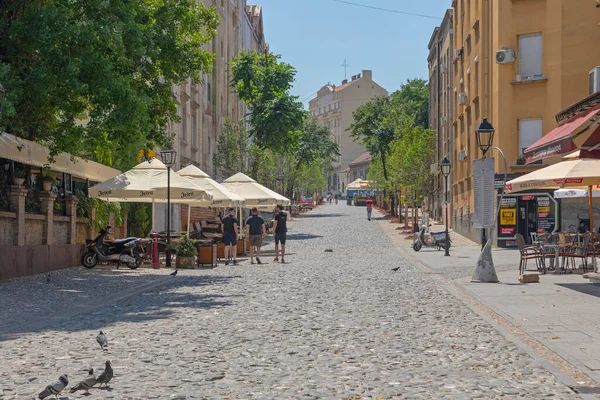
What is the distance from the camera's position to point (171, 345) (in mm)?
9469

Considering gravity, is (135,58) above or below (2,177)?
above

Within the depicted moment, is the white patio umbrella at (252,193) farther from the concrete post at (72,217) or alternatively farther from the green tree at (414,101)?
the green tree at (414,101)

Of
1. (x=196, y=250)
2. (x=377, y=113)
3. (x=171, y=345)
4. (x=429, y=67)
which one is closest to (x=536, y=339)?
(x=171, y=345)

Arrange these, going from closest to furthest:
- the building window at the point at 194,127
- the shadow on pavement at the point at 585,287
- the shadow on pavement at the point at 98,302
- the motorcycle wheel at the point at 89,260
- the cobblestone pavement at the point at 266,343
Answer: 1. the cobblestone pavement at the point at 266,343
2. the shadow on pavement at the point at 98,302
3. the shadow on pavement at the point at 585,287
4. the motorcycle wheel at the point at 89,260
5. the building window at the point at 194,127

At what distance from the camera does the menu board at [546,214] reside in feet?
111

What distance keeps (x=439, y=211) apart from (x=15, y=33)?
4733cm

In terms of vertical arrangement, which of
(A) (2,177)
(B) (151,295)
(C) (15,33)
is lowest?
(B) (151,295)

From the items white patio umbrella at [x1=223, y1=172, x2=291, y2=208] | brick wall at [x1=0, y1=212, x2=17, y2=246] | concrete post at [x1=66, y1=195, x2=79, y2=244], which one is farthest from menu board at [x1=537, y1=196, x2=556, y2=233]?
brick wall at [x1=0, y1=212, x2=17, y2=246]

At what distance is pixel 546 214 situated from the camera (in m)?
34.0

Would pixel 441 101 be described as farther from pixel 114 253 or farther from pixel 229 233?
pixel 114 253

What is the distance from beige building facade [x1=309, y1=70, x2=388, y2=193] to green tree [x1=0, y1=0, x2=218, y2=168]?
439 feet

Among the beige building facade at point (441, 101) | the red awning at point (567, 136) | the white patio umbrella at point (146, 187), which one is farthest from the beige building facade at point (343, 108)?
the red awning at point (567, 136)

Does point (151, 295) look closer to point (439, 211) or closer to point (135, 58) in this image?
point (135, 58)

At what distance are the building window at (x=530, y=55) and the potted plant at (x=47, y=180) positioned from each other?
19.1 m
